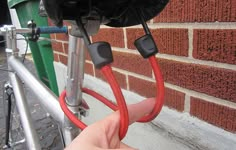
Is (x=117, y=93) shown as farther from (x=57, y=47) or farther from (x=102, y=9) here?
(x=57, y=47)

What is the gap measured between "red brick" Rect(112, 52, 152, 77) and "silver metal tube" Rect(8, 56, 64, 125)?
355mm

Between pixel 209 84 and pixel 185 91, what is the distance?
10 centimetres

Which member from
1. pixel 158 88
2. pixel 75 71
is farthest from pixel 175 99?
pixel 158 88

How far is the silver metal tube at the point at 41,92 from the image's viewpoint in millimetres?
753

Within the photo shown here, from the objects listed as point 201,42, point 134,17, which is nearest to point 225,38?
point 201,42

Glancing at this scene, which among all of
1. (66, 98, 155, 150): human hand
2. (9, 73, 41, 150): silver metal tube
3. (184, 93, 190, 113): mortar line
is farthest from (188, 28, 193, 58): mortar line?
(9, 73, 41, 150): silver metal tube

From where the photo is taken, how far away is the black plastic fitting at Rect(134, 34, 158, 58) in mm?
399

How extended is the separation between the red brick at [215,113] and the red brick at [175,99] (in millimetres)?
46

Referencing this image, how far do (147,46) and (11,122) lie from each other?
1.52 meters

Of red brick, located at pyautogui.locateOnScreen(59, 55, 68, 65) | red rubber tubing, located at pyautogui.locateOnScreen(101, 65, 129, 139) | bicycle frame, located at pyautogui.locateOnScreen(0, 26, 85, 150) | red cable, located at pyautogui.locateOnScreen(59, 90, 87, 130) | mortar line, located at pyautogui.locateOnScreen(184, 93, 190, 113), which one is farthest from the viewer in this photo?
red brick, located at pyautogui.locateOnScreen(59, 55, 68, 65)

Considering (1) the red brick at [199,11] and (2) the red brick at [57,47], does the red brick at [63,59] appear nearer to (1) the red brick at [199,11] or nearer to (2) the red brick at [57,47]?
(2) the red brick at [57,47]

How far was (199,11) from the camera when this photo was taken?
0.74 m

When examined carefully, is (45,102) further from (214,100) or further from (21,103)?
(214,100)

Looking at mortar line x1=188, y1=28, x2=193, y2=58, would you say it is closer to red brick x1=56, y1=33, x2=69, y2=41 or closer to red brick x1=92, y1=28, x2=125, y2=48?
red brick x1=92, y1=28, x2=125, y2=48
